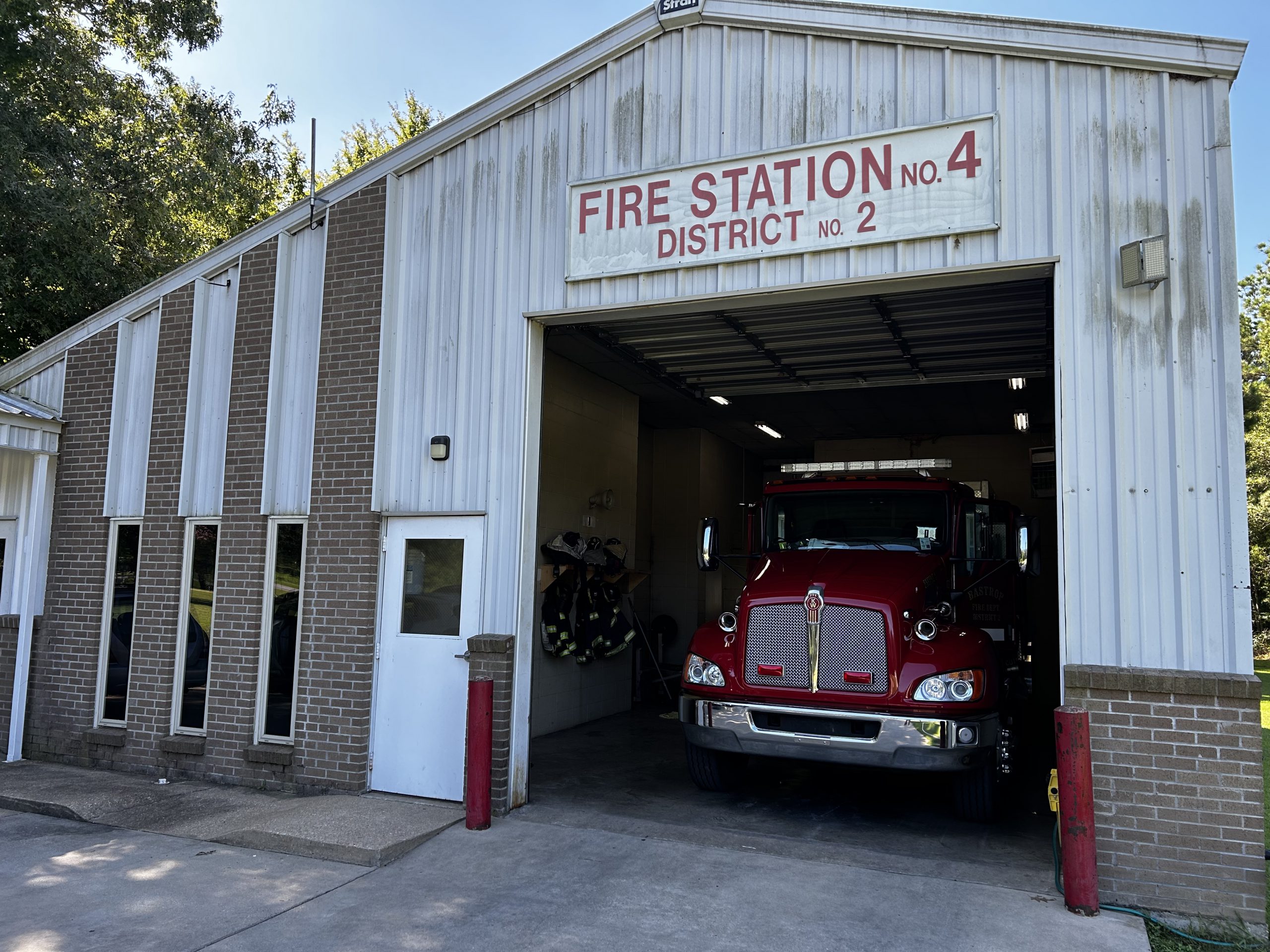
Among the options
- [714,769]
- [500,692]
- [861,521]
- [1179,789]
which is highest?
[861,521]

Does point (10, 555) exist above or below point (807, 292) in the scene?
below

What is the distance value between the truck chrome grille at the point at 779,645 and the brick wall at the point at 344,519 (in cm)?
316

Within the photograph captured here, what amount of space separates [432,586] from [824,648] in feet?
10.6

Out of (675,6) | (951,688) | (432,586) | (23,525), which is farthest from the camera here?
(23,525)

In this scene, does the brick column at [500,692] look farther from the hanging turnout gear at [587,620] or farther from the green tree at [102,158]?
the green tree at [102,158]

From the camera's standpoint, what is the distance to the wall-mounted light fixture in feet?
18.5

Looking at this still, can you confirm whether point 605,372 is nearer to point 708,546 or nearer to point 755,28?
point 708,546

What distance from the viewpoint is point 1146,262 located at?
18.5ft

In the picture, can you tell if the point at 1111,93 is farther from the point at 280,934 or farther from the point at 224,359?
the point at 224,359

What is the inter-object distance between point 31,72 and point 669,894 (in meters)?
15.2

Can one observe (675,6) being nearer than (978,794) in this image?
No

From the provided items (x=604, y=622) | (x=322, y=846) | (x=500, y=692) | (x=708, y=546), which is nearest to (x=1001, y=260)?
(x=708, y=546)

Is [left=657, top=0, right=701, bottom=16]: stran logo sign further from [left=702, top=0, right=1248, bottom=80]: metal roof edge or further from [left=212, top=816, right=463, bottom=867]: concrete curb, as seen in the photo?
[left=212, top=816, right=463, bottom=867]: concrete curb

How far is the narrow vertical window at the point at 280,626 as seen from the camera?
8125 millimetres
